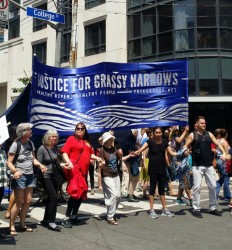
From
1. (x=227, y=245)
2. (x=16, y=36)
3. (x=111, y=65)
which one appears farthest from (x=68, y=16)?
(x=227, y=245)

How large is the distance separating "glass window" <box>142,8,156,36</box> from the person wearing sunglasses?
18084 millimetres

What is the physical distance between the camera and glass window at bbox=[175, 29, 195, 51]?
2264 cm

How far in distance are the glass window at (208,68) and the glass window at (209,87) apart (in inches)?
8.8

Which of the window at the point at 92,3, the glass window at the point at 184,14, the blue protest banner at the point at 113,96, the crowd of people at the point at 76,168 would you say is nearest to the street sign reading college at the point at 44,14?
the blue protest banner at the point at 113,96

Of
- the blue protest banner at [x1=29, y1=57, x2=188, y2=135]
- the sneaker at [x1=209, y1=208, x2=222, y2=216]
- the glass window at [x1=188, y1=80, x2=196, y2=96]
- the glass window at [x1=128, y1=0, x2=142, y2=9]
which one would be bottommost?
the sneaker at [x1=209, y1=208, x2=222, y2=216]

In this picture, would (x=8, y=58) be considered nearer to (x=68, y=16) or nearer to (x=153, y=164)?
(x=68, y=16)

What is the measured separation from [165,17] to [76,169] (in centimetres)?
1830

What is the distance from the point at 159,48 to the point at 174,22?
5.53ft

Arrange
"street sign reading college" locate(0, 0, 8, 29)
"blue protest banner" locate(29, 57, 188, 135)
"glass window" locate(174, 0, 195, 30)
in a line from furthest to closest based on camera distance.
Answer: "glass window" locate(174, 0, 195, 30), "street sign reading college" locate(0, 0, 8, 29), "blue protest banner" locate(29, 57, 188, 135)

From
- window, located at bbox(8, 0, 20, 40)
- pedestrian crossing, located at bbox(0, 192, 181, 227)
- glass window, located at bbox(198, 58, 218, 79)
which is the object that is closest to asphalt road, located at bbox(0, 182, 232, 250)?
pedestrian crossing, located at bbox(0, 192, 181, 227)

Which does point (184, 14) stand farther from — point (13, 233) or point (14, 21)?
point (13, 233)

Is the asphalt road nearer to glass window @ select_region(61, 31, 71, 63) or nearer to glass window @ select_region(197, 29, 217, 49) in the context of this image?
glass window @ select_region(197, 29, 217, 49)

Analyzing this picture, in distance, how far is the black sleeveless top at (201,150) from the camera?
7758 millimetres

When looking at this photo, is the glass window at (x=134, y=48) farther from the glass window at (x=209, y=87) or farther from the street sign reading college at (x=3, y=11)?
the street sign reading college at (x=3, y=11)
